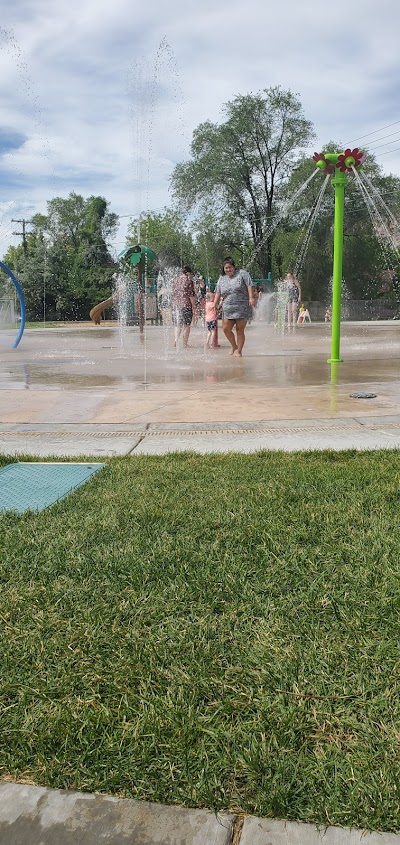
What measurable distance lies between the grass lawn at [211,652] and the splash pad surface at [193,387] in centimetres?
292

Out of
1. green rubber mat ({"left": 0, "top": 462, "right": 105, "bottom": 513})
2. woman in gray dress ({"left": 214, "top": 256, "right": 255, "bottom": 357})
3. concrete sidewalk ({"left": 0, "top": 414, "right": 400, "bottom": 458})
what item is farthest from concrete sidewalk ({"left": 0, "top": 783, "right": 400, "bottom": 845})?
woman in gray dress ({"left": 214, "top": 256, "right": 255, "bottom": 357})

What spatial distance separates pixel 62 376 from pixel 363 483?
7079 millimetres

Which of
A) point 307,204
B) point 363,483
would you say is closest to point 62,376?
point 363,483

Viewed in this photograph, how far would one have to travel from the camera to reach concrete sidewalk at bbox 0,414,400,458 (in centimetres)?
519

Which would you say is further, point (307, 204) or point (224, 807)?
point (307, 204)

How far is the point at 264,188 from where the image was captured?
161ft

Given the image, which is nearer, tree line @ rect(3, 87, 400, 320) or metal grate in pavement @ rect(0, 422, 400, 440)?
metal grate in pavement @ rect(0, 422, 400, 440)

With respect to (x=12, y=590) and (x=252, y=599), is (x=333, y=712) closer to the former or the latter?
(x=252, y=599)

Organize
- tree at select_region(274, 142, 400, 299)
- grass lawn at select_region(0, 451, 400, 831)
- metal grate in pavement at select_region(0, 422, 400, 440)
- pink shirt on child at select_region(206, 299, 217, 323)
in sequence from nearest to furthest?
grass lawn at select_region(0, 451, 400, 831) → metal grate in pavement at select_region(0, 422, 400, 440) → pink shirt on child at select_region(206, 299, 217, 323) → tree at select_region(274, 142, 400, 299)

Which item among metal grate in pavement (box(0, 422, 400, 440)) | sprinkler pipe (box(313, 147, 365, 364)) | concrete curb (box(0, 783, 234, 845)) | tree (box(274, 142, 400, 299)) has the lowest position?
concrete curb (box(0, 783, 234, 845))

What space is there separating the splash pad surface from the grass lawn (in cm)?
292

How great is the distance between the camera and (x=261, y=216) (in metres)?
49.2

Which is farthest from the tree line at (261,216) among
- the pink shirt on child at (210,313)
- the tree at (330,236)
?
the pink shirt on child at (210,313)

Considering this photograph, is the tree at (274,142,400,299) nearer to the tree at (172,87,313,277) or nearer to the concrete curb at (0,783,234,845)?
the tree at (172,87,313,277)
